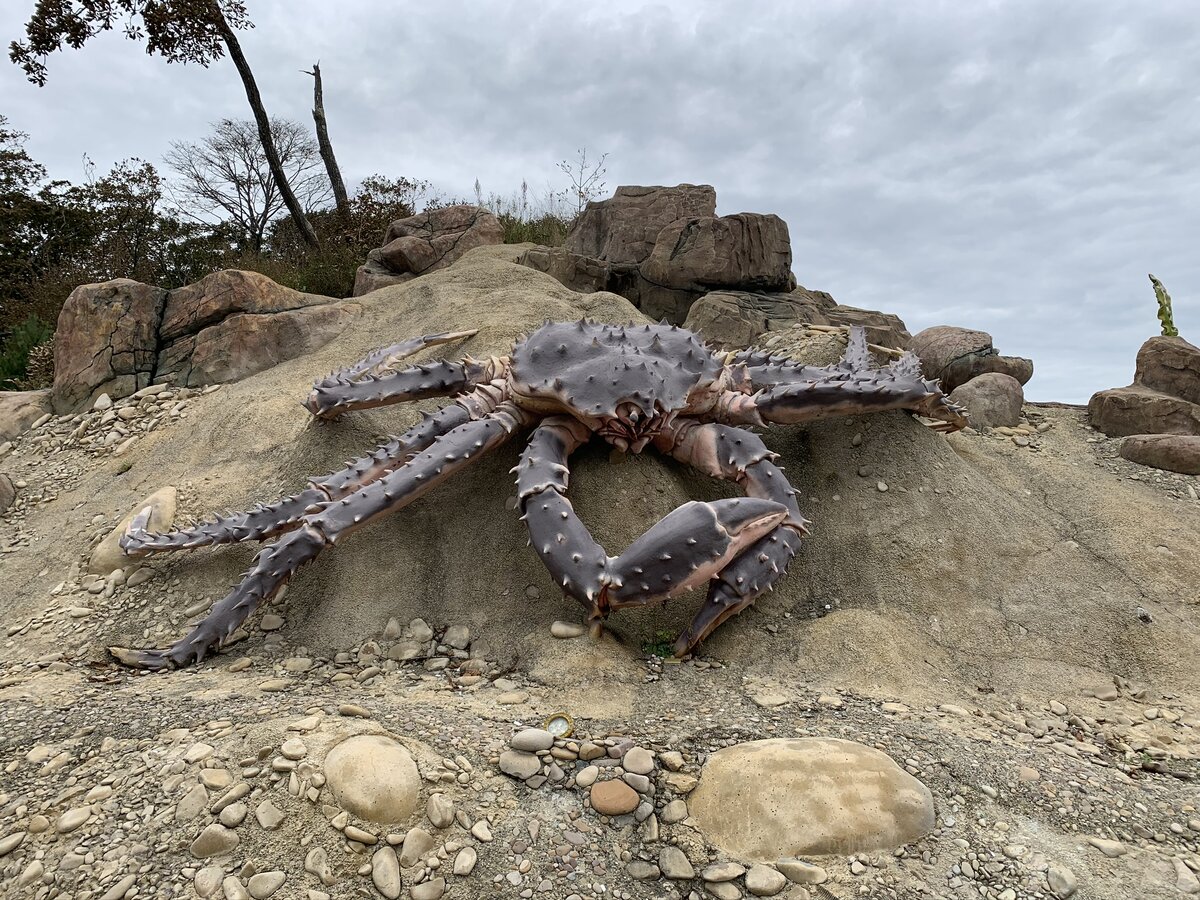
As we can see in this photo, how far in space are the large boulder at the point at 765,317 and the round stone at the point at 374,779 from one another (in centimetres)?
567

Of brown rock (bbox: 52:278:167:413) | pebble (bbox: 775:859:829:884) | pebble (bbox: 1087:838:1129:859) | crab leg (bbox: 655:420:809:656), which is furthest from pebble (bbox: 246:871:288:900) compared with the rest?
brown rock (bbox: 52:278:167:413)

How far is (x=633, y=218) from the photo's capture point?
9781mm

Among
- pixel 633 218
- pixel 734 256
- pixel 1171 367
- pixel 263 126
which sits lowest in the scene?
pixel 1171 367

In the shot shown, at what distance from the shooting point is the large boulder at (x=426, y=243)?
921 cm

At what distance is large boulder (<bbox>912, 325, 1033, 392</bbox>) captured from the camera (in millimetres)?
6598

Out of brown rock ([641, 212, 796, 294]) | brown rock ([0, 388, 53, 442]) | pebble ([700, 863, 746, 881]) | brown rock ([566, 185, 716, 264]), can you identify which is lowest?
pebble ([700, 863, 746, 881])

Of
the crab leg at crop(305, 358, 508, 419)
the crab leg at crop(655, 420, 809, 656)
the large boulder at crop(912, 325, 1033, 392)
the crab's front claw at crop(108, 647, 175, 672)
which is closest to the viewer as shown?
the crab leg at crop(655, 420, 809, 656)

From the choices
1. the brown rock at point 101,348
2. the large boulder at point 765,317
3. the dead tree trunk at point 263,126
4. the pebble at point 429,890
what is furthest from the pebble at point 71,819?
the dead tree trunk at point 263,126

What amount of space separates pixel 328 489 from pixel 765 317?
5672 mm

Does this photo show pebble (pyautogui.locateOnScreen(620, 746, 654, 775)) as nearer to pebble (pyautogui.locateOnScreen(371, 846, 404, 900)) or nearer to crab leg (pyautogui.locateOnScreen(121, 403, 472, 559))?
pebble (pyautogui.locateOnScreen(371, 846, 404, 900))

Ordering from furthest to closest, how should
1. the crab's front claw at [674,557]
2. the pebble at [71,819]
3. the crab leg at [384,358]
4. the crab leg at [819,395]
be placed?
the crab leg at [384,358] < the crab leg at [819,395] < the crab's front claw at [674,557] < the pebble at [71,819]

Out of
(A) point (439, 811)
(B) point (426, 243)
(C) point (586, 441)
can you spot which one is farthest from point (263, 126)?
(A) point (439, 811)

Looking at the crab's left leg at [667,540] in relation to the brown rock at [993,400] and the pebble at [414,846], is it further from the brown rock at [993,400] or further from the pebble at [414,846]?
the brown rock at [993,400]

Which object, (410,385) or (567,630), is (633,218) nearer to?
(410,385)
